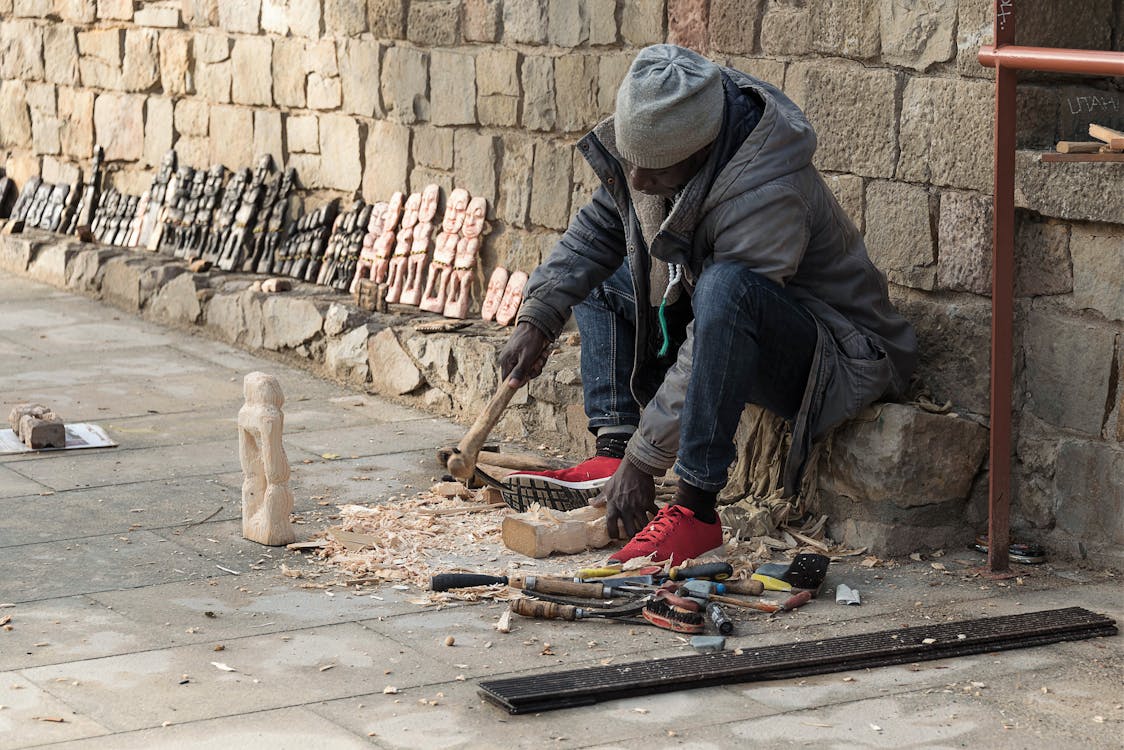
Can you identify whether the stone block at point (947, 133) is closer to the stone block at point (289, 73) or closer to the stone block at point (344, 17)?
the stone block at point (344, 17)

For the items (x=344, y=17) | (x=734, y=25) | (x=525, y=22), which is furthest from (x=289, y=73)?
(x=734, y=25)

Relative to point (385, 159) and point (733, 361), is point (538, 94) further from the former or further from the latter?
point (733, 361)

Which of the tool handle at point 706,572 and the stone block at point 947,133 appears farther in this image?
the stone block at point 947,133

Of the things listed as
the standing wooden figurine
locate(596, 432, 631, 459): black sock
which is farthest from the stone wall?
the standing wooden figurine

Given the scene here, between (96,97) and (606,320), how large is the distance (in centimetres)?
607

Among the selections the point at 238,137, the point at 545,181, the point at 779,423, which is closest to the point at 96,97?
the point at 238,137

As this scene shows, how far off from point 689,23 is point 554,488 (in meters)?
1.90

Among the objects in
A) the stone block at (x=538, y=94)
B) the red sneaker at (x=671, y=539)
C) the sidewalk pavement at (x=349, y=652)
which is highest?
the stone block at (x=538, y=94)

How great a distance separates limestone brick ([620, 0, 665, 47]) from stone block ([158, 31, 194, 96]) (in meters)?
3.78

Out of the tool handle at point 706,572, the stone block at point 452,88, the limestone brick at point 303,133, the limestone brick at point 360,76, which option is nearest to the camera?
the tool handle at point 706,572

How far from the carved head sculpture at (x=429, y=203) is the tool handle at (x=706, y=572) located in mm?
3303

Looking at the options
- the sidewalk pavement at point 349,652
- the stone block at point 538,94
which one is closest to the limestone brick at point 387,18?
the stone block at point 538,94

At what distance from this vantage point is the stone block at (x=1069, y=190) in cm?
434

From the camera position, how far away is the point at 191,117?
30.0 ft
